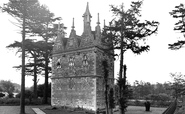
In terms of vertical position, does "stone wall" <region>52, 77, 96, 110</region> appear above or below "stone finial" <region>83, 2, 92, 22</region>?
below

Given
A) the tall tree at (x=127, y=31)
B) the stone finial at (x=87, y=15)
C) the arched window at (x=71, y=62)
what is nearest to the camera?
the tall tree at (x=127, y=31)

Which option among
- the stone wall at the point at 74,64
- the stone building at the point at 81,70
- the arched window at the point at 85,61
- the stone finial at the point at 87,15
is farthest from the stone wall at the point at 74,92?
the stone finial at the point at 87,15

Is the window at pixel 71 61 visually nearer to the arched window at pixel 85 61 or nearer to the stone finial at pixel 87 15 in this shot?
the arched window at pixel 85 61

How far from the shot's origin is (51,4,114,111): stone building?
2295cm

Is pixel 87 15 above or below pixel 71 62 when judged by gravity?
above

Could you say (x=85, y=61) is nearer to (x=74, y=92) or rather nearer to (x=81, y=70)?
(x=81, y=70)

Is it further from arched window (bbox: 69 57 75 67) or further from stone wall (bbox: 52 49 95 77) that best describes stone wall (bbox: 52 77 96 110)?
arched window (bbox: 69 57 75 67)

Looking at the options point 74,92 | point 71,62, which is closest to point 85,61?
point 71,62

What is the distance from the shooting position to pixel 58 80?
26906 mm

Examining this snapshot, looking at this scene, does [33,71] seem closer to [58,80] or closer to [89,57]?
[58,80]

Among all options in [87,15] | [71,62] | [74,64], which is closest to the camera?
[87,15]

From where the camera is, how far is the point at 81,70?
24.3 m

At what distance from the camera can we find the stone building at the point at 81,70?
75.3 ft

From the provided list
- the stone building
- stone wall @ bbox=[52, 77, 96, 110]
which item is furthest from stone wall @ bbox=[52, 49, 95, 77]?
stone wall @ bbox=[52, 77, 96, 110]
